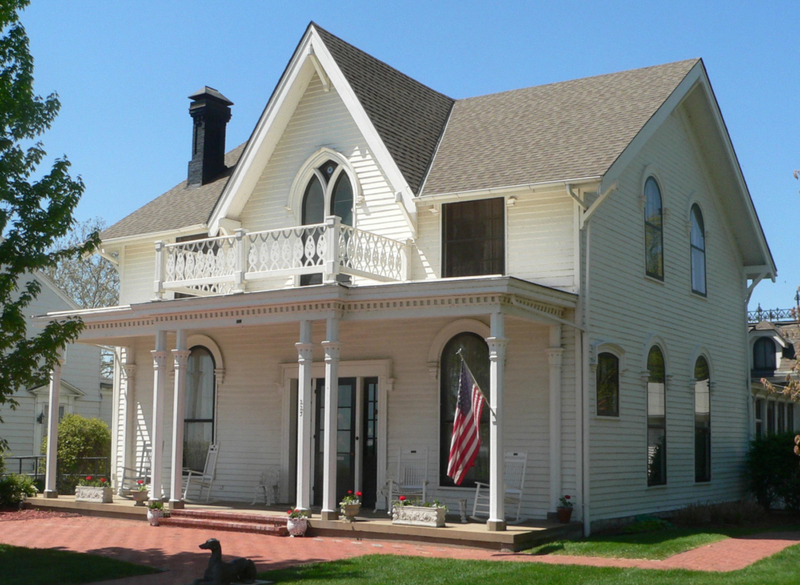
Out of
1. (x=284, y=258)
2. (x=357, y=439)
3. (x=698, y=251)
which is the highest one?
(x=698, y=251)

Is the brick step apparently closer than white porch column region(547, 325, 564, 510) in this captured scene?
No

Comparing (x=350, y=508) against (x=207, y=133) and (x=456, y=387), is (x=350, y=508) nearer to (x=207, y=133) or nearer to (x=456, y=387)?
(x=456, y=387)

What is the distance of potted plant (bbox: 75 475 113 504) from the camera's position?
18156 millimetres

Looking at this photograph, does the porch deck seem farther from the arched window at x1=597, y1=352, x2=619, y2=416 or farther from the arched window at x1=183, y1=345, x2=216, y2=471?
the arched window at x1=183, y1=345, x2=216, y2=471

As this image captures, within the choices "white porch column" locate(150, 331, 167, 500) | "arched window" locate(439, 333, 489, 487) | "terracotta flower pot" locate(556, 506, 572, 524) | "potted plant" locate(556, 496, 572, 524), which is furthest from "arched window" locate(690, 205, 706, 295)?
"white porch column" locate(150, 331, 167, 500)

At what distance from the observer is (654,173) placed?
18.3 metres

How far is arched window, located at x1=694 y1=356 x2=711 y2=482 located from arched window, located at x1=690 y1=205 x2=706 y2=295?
1.59 m

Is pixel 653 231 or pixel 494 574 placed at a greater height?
pixel 653 231

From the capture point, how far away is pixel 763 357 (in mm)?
26141

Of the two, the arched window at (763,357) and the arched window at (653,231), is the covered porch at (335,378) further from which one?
the arched window at (763,357)

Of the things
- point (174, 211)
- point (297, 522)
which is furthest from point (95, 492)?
point (174, 211)

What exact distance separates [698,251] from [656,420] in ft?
14.7

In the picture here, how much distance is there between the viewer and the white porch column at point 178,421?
55.7 feet

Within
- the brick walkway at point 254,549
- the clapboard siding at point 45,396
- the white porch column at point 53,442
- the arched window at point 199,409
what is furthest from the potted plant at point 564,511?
the clapboard siding at point 45,396
